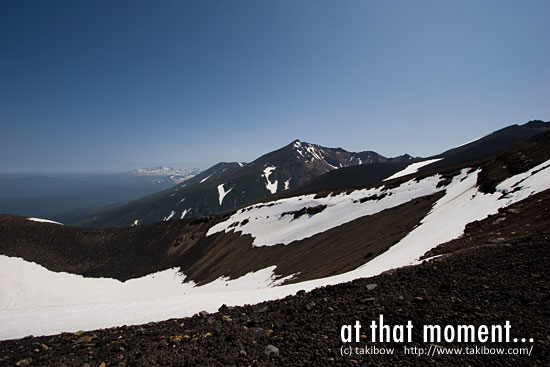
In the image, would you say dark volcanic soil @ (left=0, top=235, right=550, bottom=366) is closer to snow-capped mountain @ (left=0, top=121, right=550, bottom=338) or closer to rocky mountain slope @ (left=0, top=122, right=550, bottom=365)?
rocky mountain slope @ (left=0, top=122, right=550, bottom=365)

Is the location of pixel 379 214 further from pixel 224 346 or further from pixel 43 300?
pixel 43 300

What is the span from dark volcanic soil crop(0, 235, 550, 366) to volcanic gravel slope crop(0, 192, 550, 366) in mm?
24

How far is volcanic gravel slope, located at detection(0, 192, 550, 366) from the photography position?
5.44 meters

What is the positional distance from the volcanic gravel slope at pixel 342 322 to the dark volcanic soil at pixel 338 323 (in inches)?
1.0

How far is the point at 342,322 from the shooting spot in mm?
6867

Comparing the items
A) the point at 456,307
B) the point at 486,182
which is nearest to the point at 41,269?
the point at 456,307

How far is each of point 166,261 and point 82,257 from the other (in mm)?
25638

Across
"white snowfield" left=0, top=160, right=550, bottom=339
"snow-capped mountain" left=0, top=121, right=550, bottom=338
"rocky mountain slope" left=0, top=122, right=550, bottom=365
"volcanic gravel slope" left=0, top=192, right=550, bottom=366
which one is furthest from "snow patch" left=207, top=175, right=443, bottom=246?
"volcanic gravel slope" left=0, top=192, right=550, bottom=366

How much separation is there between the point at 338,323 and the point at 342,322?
0.41ft

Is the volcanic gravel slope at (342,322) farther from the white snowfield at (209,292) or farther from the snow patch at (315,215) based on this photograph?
the snow patch at (315,215)

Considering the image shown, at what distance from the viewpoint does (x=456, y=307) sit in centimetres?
646

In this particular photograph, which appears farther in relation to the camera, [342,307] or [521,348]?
[342,307]

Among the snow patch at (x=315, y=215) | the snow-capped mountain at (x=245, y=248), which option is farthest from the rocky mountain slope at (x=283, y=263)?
the snow patch at (x=315, y=215)

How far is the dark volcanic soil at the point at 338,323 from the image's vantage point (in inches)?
215
